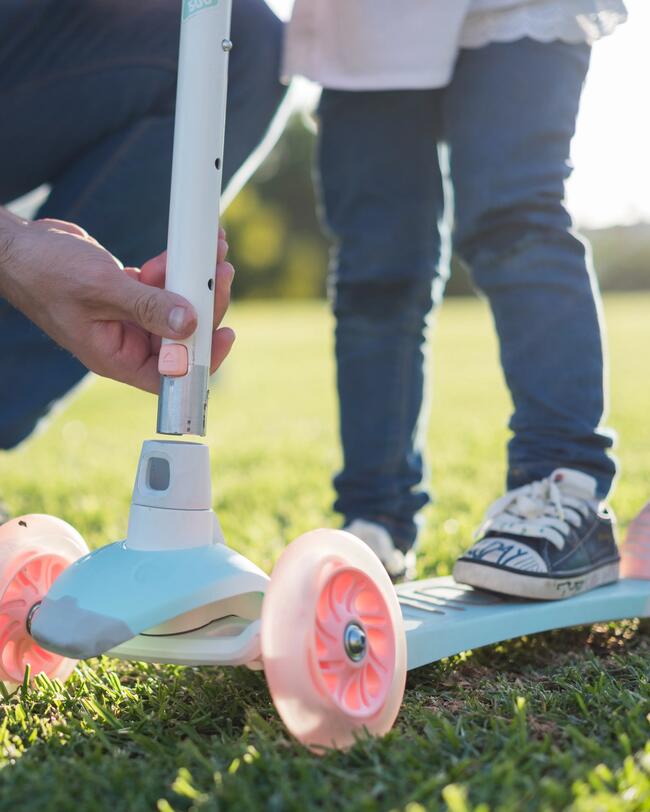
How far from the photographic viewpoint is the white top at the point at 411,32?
167cm

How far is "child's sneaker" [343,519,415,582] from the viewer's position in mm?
1913

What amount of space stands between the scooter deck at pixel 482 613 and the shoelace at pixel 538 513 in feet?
0.36

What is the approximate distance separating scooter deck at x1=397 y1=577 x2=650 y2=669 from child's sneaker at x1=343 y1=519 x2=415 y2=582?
24 cm

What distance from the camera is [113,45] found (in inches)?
79.7

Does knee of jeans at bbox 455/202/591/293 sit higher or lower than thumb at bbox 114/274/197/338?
higher

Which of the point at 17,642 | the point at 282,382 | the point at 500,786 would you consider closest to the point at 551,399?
the point at 500,786

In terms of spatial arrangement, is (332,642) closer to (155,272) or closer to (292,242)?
(155,272)

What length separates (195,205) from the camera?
1244 mm

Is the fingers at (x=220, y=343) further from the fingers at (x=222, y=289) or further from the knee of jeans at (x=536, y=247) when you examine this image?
the knee of jeans at (x=536, y=247)

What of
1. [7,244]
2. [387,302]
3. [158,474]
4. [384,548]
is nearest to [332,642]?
[158,474]

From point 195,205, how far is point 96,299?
0.18 metres

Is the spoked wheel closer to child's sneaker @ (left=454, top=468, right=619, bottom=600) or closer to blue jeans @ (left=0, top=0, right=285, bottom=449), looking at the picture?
child's sneaker @ (left=454, top=468, right=619, bottom=600)

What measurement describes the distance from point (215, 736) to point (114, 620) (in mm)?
217

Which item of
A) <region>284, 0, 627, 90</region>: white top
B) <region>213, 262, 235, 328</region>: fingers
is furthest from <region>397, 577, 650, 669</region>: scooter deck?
<region>284, 0, 627, 90</region>: white top
